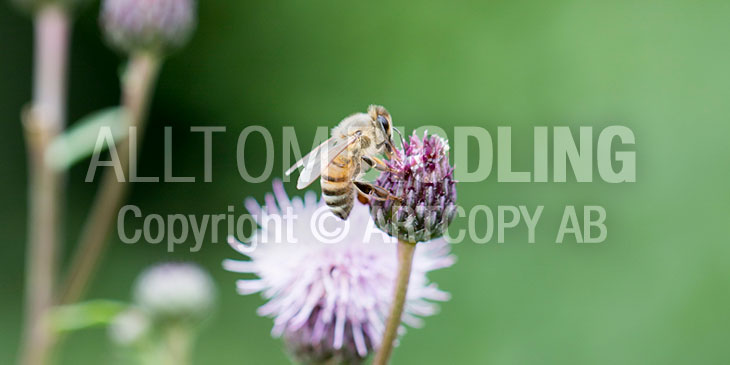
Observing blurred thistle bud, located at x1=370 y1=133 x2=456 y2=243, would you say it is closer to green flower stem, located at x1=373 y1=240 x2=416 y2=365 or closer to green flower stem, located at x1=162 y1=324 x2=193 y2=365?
green flower stem, located at x1=373 y1=240 x2=416 y2=365

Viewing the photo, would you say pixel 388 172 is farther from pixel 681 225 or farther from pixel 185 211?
pixel 185 211

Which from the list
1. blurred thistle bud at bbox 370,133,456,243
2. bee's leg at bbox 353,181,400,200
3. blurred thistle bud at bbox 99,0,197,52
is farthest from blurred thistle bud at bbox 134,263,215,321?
blurred thistle bud at bbox 370,133,456,243

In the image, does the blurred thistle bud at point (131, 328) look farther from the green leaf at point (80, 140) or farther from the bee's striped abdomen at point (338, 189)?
the bee's striped abdomen at point (338, 189)

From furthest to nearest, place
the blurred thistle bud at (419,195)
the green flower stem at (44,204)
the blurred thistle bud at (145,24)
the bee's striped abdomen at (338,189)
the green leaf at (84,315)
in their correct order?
the blurred thistle bud at (145,24) < the green flower stem at (44,204) < the green leaf at (84,315) < the bee's striped abdomen at (338,189) < the blurred thistle bud at (419,195)

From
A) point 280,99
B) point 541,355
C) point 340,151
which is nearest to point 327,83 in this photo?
point 280,99

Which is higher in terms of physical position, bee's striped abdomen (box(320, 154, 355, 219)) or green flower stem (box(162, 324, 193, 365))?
bee's striped abdomen (box(320, 154, 355, 219))

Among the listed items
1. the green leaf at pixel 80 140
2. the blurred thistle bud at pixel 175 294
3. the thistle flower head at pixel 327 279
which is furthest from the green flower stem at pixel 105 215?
the blurred thistle bud at pixel 175 294

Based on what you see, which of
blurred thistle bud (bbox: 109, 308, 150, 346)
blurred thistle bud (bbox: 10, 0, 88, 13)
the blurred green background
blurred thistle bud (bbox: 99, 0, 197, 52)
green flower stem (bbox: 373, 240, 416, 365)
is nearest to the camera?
green flower stem (bbox: 373, 240, 416, 365)
